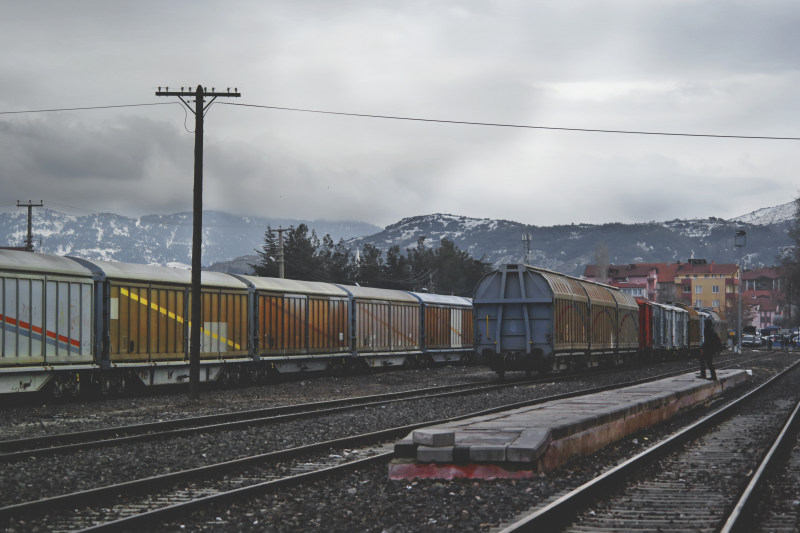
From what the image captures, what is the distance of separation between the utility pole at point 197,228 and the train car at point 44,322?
2.33 m

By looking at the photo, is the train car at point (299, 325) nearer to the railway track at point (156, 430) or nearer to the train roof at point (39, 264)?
the train roof at point (39, 264)

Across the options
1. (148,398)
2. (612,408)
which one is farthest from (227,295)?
(612,408)

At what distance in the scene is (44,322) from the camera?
20.0 metres

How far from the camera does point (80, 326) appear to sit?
2103cm

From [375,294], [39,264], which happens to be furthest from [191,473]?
[375,294]

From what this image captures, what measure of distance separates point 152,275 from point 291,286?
286 inches

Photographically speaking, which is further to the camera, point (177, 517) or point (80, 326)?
point (80, 326)

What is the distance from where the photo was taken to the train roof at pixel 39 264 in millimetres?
19344

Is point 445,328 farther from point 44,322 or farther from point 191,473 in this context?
point 191,473

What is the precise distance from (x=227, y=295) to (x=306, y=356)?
496 centimetres

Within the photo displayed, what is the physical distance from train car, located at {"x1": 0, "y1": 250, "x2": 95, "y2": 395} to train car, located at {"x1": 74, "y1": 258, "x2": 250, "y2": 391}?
0.53 meters

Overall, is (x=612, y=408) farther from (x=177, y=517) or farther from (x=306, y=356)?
(x=306, y=356)

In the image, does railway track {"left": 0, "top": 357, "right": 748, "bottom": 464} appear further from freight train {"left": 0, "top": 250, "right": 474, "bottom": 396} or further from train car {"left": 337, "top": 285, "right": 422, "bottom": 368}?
train car {"left": 337, "top": 285, "right": 422, "bottom": 368}

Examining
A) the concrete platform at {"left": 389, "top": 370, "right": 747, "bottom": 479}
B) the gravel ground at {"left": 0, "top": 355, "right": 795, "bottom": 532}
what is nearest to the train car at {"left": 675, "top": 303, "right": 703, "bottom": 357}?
the gravel ground at {"left": 0, "top": 355, "right": 795, "bottom": 532}
